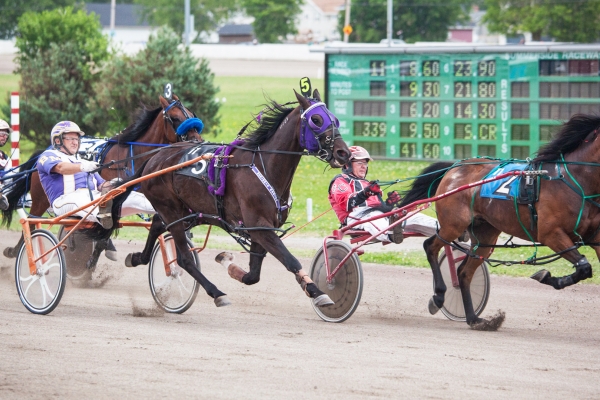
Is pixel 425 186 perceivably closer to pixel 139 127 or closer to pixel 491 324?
pixel 491 324

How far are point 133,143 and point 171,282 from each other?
2.27 metres

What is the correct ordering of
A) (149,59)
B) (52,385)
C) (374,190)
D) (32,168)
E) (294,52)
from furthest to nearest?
1. (294,52)
2. (149,59)
3. (32,168)
4. (374,190)
5. (52,385)

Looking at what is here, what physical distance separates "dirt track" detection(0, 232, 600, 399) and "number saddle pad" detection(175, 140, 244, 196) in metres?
1.07

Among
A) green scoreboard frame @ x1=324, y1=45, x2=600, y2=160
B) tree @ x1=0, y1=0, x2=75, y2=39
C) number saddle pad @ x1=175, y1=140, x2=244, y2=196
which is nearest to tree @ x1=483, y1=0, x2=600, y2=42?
green scoreboard frame @ x1=324, y1=45, x2=600, y2=160

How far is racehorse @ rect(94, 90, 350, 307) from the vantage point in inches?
281

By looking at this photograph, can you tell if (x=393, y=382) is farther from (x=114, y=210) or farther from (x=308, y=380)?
(x=114, y=210)

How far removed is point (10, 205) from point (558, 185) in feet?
18.5

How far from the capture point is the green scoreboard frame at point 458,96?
16031 mm

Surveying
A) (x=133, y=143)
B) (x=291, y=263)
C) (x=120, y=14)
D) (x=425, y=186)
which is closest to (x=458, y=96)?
(x=133, y=143)

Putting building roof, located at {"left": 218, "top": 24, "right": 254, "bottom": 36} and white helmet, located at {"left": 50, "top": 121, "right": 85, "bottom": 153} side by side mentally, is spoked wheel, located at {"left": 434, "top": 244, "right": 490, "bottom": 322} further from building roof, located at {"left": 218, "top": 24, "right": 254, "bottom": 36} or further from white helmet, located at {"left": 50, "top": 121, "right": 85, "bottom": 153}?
building roof, located at {"left": 218, "top": 24, "right": 254, "bottom": 36}

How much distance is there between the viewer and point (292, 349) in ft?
20.4

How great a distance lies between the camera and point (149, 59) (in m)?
20.3

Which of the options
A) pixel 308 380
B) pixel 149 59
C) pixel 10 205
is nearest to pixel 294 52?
pixel 149 59

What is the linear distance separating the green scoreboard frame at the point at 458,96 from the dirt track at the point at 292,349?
748 cm
